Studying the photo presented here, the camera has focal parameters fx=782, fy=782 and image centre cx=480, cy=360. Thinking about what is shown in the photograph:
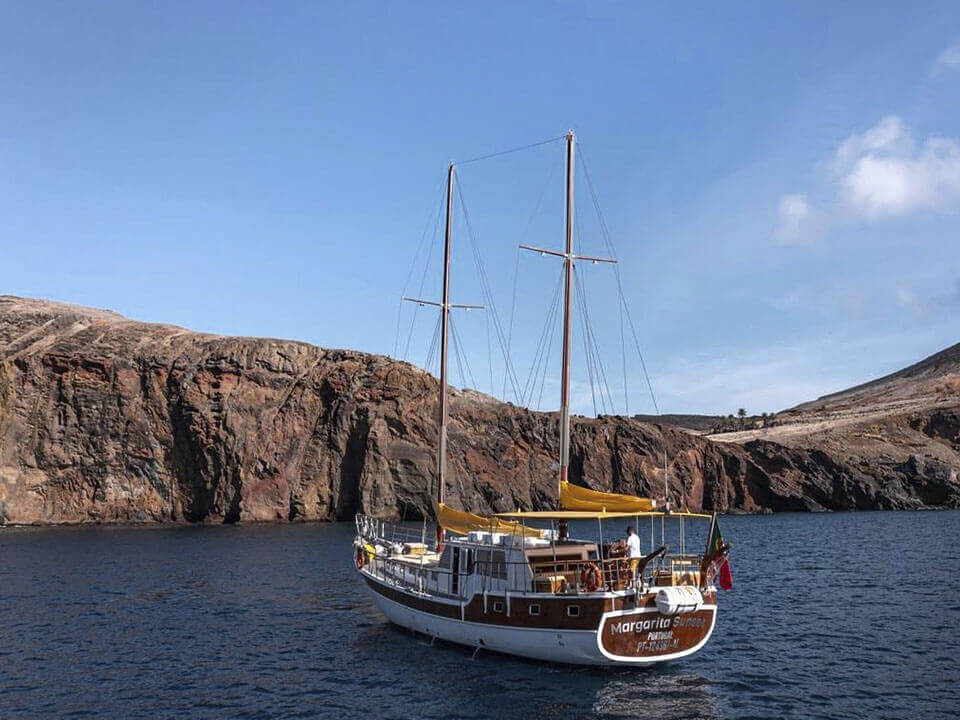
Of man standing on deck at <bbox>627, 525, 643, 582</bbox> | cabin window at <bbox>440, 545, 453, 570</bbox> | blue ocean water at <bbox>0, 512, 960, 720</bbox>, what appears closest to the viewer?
blue ocean water at <bbox>0, 512, 960, 720</bbox>

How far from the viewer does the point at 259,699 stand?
25.5 meters

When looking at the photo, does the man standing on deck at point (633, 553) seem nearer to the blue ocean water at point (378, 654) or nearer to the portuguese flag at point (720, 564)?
the portuguese flag at point (720, 564)

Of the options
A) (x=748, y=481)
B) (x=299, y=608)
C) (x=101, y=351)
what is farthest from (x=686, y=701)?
(x=748, y=481)

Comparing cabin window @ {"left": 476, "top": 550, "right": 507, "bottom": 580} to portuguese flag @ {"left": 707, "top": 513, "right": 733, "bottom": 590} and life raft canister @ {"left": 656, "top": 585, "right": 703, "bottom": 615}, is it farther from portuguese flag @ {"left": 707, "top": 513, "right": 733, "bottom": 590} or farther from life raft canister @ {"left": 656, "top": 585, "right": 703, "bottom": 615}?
portuguese flag @ {"left": 707, "top": 513, "right": 733, "bottom": 590}

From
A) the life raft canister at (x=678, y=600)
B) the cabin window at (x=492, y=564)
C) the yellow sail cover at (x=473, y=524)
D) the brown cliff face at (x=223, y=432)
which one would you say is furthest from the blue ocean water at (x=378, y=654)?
the brown cliff face at (x=223, y=432)

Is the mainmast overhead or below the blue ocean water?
overhead

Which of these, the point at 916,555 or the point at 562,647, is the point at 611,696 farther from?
the point at 916,555

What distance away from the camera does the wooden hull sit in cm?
2569

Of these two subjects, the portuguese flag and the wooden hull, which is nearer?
the wooden hull

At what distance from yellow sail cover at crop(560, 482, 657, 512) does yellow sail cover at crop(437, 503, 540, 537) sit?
300 cm

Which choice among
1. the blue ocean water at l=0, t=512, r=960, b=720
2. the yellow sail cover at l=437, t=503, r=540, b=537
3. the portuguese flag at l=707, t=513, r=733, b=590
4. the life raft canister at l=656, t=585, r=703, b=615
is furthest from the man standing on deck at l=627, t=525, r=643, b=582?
the yellow sail cover at l=437, t=503, r=540, b=537

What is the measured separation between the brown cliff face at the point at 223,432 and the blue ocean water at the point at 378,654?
40.2 meters

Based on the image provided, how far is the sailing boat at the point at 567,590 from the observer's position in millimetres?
25875

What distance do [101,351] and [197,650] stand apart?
79.4 m
